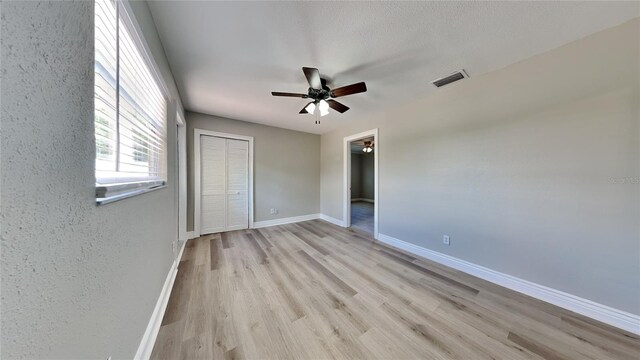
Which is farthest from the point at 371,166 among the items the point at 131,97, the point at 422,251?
the point at 131,97

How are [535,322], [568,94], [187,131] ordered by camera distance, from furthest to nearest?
[187,131] < [568,94] < [535,322]

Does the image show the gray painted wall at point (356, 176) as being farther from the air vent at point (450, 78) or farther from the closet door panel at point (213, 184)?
the air vent at point (450, 78)

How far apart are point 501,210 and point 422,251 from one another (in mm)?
1068

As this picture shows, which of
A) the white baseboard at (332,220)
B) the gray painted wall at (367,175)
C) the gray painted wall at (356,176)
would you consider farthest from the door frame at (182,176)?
the gray painted wall at (367,175)

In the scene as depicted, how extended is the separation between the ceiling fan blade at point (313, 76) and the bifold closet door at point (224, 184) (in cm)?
240

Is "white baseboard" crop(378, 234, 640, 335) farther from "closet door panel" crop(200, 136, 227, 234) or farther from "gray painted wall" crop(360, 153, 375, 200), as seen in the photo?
"gray painted wall" crop(360, 153, 375, 200)

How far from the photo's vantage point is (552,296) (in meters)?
1.69

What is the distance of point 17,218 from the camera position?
418mm

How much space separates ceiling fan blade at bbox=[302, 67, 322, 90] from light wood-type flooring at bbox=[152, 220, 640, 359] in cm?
210

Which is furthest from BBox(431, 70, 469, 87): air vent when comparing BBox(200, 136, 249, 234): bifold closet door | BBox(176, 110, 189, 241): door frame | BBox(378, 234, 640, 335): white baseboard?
BBox(176, 110, 189, 241): door frame

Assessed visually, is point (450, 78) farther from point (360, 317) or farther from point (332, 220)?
point (332, 220)

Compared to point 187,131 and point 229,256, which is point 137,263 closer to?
point 229,256

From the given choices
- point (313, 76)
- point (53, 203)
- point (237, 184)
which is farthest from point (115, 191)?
point (237, 184)

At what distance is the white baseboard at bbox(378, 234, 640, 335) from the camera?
1.42 meters
